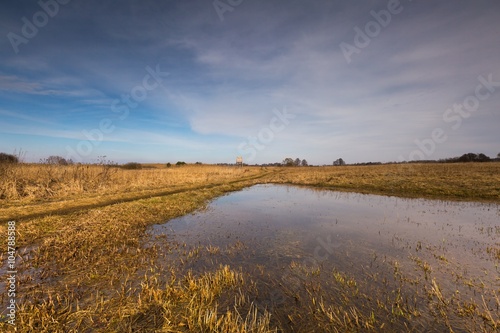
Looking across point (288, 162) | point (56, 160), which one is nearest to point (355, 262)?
point (56, 160)

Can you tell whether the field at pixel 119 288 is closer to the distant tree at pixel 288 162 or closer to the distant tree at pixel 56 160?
the distant tree at pixel 56 160

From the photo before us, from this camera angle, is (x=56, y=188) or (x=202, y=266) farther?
(x=56, y=188)

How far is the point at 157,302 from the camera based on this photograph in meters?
5.43

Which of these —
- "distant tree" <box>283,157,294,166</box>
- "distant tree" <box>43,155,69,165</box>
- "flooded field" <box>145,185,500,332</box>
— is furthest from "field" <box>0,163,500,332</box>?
"distant tree" <box>283,157,294,166</box>

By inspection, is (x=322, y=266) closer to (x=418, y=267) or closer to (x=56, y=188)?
(x=418, y=267)

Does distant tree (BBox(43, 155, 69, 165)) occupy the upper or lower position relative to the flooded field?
upper

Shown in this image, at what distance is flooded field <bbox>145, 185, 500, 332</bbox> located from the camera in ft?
17.0

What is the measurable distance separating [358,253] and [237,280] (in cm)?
491

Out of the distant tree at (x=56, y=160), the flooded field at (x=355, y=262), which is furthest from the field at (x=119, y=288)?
the distant tree at (x=56, y=160)

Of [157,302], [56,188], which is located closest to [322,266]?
[157,302]

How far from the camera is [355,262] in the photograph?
800 centimetres

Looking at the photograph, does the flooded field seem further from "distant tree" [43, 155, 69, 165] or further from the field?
"distant tree" [43, 155, 69, 165]

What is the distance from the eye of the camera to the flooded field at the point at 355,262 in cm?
519

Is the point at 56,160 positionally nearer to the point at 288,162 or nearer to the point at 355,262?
the point at 355,262
